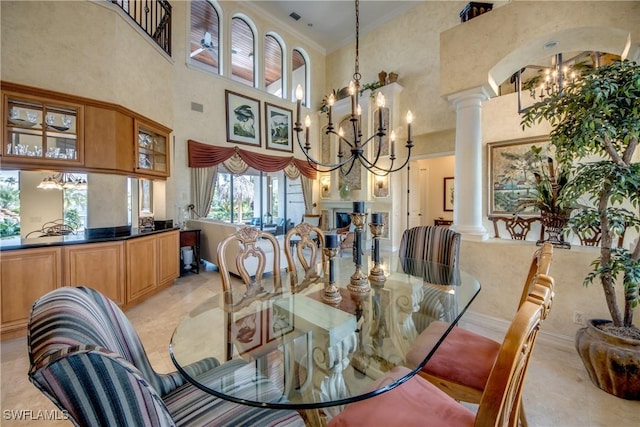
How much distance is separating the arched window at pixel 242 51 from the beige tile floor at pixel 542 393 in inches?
238

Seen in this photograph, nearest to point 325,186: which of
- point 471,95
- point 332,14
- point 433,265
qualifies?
point 332,14

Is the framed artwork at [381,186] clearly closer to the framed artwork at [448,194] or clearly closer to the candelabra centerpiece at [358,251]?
the framed artwork at [448,194]

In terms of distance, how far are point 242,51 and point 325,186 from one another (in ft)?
13.8

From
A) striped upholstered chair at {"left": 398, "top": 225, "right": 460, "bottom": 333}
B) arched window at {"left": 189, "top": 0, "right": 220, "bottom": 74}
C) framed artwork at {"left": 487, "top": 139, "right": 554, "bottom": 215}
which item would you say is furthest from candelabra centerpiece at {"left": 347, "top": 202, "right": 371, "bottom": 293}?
arched window at {"left": 189, "top": 0, "right": 220, "bottom": 74}

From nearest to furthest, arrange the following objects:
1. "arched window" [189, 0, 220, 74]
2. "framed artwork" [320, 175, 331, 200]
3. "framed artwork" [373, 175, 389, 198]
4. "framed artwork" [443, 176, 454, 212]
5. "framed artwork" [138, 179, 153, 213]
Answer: "framed artwork" [138, 179, 153, 213] < "arched window" [189, 0, 220, 74] < "framed artwork" [373, 175, 389, 198] < "framed artwork" [443, 176, 454, 212] < "framed artwork" [320, 175, 331, 200]

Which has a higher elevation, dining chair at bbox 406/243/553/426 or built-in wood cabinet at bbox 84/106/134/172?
built-in wood cabinet at bbox 84/106/134/172

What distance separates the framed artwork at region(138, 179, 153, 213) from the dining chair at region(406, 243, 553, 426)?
4660mm

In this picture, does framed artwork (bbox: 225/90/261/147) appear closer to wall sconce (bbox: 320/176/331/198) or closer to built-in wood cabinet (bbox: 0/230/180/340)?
A: wall sconce (bbox: 320/176/331/198)

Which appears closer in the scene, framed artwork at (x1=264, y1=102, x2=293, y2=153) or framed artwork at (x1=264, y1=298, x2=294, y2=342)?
framed artwork at (x1=264, y1=298, x2=294, y2=342)

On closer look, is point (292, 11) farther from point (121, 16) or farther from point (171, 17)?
point (121, 16)

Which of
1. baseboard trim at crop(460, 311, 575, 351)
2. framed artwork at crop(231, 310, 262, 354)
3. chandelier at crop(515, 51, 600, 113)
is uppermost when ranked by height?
chandelier at crop(515, 51, 600, 113)

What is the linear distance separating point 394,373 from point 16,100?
4285 millimetres

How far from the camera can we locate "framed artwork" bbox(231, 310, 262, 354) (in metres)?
1.35

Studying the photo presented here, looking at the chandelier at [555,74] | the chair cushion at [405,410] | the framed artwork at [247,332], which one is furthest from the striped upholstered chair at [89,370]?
the chandelier at [555,74]
